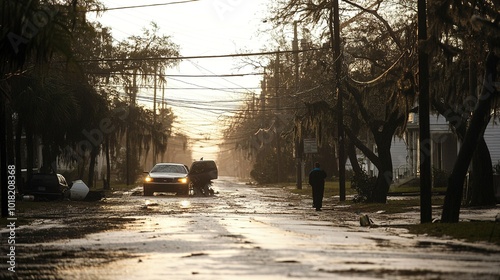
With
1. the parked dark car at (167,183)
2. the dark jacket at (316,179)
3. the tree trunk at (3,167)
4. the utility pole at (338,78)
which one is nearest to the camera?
the tree trunk at (3,167)

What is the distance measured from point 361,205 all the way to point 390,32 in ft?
21.7

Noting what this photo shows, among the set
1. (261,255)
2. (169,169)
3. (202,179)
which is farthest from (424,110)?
(202,179)

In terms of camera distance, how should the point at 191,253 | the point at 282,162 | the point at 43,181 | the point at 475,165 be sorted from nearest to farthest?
1. the point at 191,253
2. the point at 475,165
3. the point at 43,181
4. the point at 282,162

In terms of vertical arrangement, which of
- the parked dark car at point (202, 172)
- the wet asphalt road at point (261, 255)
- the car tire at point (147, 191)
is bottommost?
the wet asphalt road at point (261, 255)

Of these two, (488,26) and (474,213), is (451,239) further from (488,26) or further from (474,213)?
(474,213)

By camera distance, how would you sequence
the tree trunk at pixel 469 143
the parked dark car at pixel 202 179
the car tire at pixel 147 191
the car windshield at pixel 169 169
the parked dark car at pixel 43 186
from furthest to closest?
1. the parked dark car at pixel 202 179
2. the car windshield at pixel 169 169
3. the car tire at pixel 147 191
4. the parked dark car at pixel 43 186
5. the tree trunk at pixel 469 143

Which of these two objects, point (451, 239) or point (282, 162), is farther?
point (282, 162)

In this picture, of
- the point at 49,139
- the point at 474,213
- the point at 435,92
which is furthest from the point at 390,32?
the point at 49,139

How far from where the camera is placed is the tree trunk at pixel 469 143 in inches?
972

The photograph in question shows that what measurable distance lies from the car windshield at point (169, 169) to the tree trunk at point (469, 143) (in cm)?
3121

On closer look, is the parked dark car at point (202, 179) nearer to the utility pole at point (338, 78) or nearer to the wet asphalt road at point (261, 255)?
the utility pole at point (338, 78)

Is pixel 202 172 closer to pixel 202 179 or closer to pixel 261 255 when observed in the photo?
pixel 202 179

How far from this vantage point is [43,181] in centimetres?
4397

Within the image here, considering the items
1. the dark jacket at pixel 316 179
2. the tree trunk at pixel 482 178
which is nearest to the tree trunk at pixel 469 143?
the tree trunk at pixel 482 178
